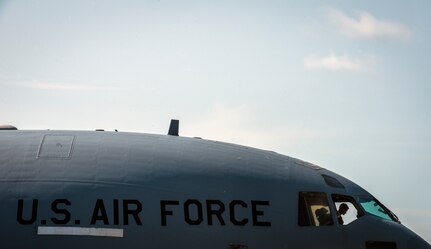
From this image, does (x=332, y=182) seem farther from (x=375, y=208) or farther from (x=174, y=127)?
(x=174, y=127)

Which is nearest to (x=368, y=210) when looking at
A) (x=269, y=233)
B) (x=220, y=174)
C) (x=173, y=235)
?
(x=269, y=233)

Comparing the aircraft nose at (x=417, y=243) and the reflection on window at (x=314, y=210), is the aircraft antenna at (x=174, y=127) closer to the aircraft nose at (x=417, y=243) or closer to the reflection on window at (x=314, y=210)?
the reflection on window at (x=314, y=210)

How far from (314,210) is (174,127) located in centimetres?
536

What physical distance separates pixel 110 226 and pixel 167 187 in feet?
6.13

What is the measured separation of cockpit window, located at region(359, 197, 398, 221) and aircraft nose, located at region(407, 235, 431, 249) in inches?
37.6

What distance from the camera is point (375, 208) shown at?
69.4 feet

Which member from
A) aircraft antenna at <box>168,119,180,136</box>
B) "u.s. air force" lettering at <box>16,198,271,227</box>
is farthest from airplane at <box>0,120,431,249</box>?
aircraft antenna at <box>168,119,180,136</box>

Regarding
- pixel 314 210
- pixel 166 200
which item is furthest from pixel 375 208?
pixel 166 200

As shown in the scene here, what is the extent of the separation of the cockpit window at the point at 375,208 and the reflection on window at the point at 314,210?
3.90ft

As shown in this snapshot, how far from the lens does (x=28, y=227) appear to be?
18.9 metres

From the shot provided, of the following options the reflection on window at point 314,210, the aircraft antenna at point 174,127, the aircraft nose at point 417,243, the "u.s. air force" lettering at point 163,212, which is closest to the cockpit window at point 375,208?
the aircraft nose at point 417,243

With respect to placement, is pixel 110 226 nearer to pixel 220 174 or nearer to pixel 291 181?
pixel 220 174

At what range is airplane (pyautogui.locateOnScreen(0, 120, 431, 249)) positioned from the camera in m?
19.1

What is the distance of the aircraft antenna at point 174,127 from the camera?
2292cm
